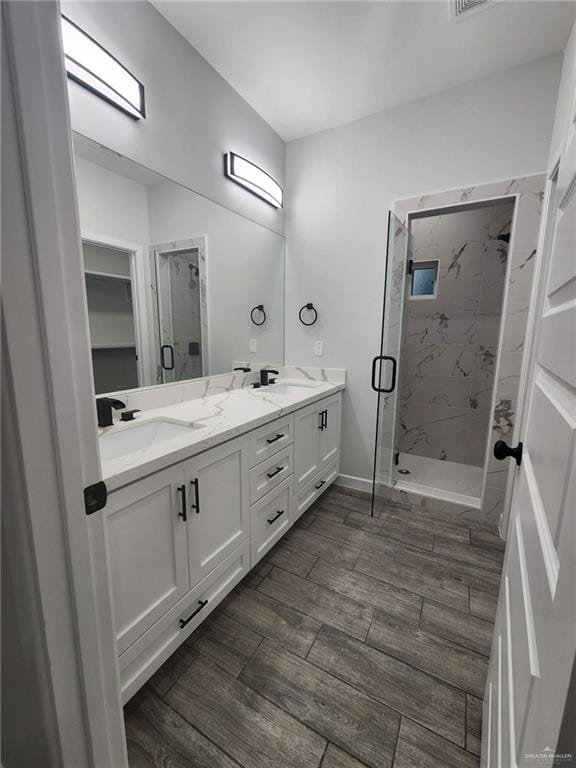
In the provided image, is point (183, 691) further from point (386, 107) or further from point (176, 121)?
point (386, 107)

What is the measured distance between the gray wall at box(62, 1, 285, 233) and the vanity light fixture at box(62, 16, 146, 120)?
36 millimetres

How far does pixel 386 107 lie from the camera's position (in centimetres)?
210

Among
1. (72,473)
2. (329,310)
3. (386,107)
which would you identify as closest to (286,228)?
(329,310)

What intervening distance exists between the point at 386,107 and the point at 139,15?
153 cm

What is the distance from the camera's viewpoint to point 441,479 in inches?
106

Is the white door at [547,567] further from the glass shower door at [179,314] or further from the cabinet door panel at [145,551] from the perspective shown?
the glass shower door at [179,314]

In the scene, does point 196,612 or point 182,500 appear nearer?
point 182,500

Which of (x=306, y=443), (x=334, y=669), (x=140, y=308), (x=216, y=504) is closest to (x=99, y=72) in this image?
(x=140, y=308)

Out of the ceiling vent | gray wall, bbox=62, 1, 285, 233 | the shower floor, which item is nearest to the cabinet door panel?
gray wall, bbox=62, 1, 285, 233

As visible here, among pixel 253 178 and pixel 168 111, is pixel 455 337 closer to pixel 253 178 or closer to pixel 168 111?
pixel 253 178

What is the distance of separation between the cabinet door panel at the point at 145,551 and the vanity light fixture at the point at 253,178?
189 centimetres

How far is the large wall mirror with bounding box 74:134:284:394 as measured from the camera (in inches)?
54.5

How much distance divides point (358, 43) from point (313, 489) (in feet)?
8.52

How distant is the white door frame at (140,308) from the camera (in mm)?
1534
